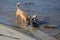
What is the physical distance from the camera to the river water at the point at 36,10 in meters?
10.7

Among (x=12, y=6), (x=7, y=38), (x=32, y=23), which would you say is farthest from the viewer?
(x=12, y=6)

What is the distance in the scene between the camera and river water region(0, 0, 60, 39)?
35.1ft

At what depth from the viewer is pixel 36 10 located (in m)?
12.1

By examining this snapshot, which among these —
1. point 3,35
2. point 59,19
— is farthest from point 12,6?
point 3,35

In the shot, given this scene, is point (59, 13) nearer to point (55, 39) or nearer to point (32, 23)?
point (32, 23)

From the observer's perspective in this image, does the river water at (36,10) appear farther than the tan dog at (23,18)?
Yes

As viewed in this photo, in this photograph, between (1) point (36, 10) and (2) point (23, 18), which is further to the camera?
(1) point (36, 10)

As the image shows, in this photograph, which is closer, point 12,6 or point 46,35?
point 46,35

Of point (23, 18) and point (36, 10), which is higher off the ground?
point (36, 10)

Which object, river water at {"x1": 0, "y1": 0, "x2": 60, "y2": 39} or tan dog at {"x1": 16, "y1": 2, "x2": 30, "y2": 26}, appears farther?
river water at {"x1": 0, "y1": 0, "x2": 60, "y2": 39}

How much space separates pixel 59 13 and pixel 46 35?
3.57 m

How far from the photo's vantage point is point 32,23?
991 centimetres

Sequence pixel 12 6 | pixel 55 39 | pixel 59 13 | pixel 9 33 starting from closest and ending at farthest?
pixel 9 33
pixel 55 39
pixel 59 13
pixel 12 6

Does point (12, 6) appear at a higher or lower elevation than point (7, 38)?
higher
